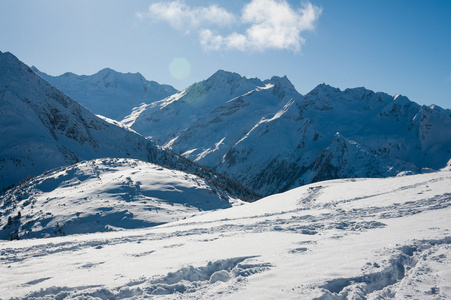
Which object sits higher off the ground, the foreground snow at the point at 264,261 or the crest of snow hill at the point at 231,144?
the crest of snow hill at the point at 231,144

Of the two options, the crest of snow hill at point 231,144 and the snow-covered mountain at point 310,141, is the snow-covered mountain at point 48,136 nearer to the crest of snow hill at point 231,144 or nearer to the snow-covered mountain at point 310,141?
the crest of snow hill at point 231,144

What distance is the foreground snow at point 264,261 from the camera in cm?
606

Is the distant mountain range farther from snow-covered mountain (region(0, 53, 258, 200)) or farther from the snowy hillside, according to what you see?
the snowy hillside

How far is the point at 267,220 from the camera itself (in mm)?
14773

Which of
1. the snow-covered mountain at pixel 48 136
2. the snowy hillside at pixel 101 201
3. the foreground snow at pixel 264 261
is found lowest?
the foreground snow at pixel 264 261

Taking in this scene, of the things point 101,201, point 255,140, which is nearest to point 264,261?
point 101,201

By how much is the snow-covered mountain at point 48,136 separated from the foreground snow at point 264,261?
3174cm

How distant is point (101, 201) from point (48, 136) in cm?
4389

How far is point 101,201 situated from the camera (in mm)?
24000

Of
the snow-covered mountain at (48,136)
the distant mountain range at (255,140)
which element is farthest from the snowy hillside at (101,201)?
the distant mountain range at (255,140)

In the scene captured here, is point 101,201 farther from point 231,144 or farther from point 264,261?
point 231,144

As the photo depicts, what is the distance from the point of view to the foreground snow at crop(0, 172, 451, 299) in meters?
6.06

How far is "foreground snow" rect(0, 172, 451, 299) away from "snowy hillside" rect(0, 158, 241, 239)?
813 centimetres

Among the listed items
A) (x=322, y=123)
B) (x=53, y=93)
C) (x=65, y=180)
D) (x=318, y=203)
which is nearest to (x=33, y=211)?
(x=65, y=180)
